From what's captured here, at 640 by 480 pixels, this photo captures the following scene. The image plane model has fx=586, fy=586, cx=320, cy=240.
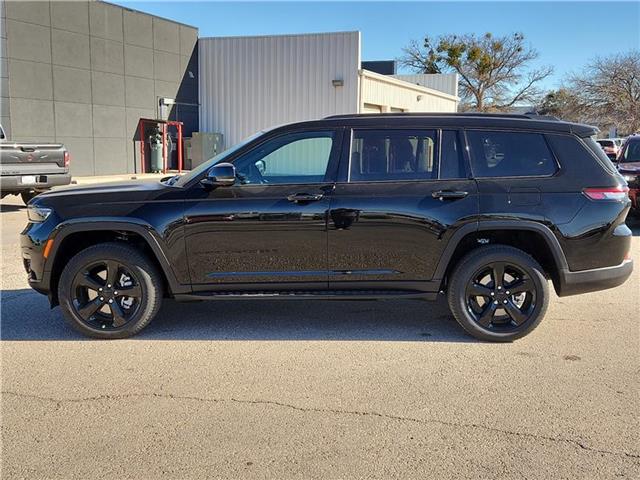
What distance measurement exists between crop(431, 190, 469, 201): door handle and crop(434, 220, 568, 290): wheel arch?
255mm

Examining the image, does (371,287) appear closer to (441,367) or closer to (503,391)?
(441,367)

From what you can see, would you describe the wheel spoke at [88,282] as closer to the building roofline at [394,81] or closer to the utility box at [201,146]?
the utility box at [201,146]

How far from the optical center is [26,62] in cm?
1834

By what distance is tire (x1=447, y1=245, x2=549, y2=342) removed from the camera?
482 centimetres

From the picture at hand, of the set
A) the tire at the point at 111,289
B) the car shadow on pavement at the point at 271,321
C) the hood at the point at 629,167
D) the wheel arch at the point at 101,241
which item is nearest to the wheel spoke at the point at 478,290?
the car shadow on pavement at the point at 271,321

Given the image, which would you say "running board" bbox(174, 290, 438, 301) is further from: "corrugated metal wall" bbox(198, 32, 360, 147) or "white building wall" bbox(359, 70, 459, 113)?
"white building wall" bbox(359, 70, 459, 113)

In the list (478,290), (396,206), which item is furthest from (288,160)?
(478,290)

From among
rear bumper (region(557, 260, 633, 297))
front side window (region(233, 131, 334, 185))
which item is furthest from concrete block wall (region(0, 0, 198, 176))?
rear bumper (region(557, 260, 633, 297))

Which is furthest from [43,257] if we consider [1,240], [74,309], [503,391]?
[1,240]

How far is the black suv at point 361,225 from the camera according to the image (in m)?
4.76

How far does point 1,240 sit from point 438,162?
773 centimetres

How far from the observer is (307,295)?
4902mm

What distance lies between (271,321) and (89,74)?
17.7 m

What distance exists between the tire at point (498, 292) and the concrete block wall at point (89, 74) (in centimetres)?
1747
